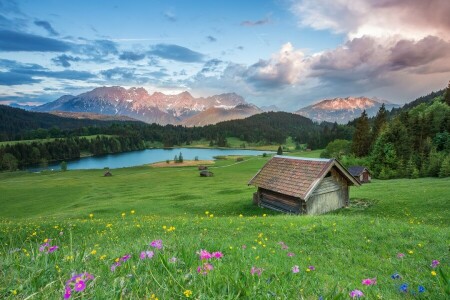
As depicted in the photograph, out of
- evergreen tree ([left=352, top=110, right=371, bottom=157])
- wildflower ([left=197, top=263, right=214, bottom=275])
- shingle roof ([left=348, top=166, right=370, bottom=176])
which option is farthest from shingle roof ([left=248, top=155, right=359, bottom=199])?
evergreen tree ([left=352, top=110, right=371, bottom=157])

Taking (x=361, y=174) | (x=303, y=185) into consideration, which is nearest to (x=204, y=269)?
(x=303, y=185)

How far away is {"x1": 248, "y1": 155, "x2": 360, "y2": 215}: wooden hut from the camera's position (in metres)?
27.7

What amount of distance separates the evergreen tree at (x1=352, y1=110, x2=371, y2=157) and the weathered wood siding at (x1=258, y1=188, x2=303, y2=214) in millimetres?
72481

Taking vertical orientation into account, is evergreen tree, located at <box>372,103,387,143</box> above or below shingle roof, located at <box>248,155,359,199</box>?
above

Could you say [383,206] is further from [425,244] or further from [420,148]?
[420,148]

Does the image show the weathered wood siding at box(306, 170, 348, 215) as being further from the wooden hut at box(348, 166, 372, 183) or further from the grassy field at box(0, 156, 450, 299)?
the wooden hut at box(348, 166, 372, 183)

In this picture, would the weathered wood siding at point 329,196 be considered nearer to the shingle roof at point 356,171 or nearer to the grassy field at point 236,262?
the grassy field at point 236,262

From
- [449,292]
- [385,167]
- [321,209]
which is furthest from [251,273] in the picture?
[385,167]

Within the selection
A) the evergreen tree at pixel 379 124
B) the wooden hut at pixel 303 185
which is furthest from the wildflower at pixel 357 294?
the evergreen tree at pixel 379 124

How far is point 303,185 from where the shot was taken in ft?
89.9

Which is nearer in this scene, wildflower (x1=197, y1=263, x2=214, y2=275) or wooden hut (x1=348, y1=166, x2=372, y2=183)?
wildflower (x1=197, y1=263, x2=214, y2=275)

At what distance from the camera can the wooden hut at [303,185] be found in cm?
2772

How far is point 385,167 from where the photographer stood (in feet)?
251

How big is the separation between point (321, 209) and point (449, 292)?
27707mm
